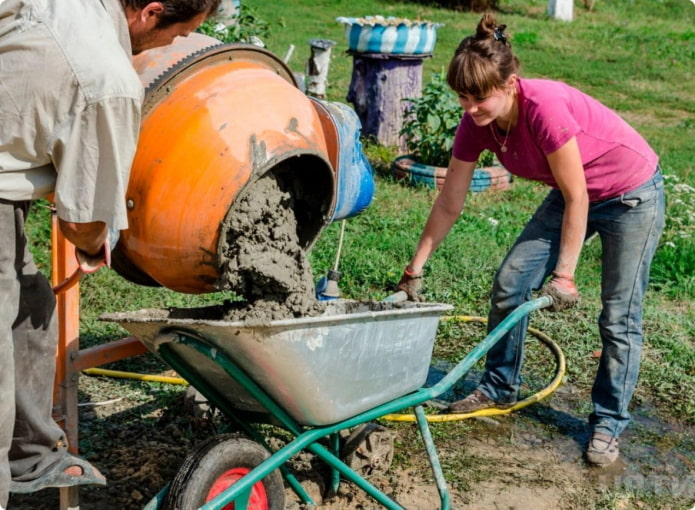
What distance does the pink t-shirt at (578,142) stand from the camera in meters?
3.26

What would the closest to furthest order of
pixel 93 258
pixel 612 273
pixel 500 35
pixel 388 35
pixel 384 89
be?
pixel 93 258, pixel 500 35, pixel 612 273, pixel 388 35, pixel 384 89

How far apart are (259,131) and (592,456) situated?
75.1 inches

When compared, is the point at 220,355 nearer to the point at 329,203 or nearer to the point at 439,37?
the point at 329,203

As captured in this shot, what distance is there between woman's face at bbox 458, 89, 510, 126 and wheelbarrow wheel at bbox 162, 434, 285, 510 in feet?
4.44

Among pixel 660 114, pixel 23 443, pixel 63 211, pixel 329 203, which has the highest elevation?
pixel 63 211

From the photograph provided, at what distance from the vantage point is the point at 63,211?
223 cm

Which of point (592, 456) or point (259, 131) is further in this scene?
point (592, 456)

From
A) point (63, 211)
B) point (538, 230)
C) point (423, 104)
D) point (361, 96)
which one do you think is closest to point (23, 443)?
point (63, 211)

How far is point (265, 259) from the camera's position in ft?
8.94

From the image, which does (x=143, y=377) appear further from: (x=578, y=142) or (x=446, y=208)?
(x=578, y=142)

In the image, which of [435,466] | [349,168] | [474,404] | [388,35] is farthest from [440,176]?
[435,466]

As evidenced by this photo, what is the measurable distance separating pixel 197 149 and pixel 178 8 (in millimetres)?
436

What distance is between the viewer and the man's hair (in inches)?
89.5

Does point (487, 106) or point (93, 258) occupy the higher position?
point (487, 106)
